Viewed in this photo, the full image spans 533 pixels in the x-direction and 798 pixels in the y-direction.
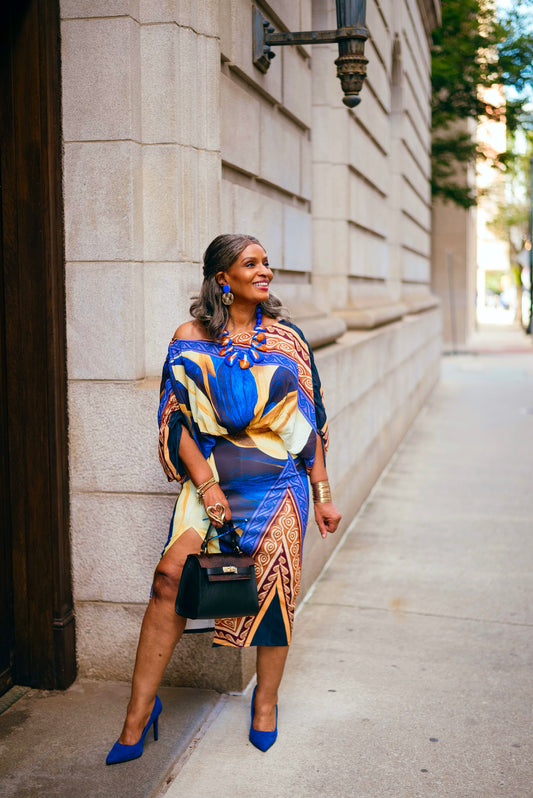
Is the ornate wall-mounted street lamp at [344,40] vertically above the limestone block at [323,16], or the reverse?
the limestone block at [323,16]

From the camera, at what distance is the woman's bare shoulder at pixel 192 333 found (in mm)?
3607

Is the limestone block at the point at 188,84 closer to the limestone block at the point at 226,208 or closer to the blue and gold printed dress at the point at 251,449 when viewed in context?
the limestone block at the point at 226,208

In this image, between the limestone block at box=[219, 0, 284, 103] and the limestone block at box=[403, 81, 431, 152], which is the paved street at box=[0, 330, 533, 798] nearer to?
the limestone block at box=[219, 0, 284, 103]

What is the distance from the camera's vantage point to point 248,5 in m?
5.24

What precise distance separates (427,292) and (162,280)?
546 inches

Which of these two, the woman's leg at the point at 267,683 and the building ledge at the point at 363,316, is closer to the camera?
the woman's leg at the point at 267,683

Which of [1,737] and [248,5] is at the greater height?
[248,5]

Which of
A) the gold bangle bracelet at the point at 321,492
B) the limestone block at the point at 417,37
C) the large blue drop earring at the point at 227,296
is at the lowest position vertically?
the gold bangle bracelet at the point at 321,492

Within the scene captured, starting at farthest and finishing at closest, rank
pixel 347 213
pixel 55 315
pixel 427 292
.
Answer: pixel 427 292
pixel 347 213
pixel 55 315

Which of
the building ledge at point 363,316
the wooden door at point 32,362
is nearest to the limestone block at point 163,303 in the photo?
the wooden door at point 32,362

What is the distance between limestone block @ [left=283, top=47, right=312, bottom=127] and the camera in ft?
20.3

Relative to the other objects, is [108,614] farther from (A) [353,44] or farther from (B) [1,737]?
(A) [353,44]

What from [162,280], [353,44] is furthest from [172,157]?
[353,44]

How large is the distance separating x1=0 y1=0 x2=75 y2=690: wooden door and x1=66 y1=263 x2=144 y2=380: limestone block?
6 cm
